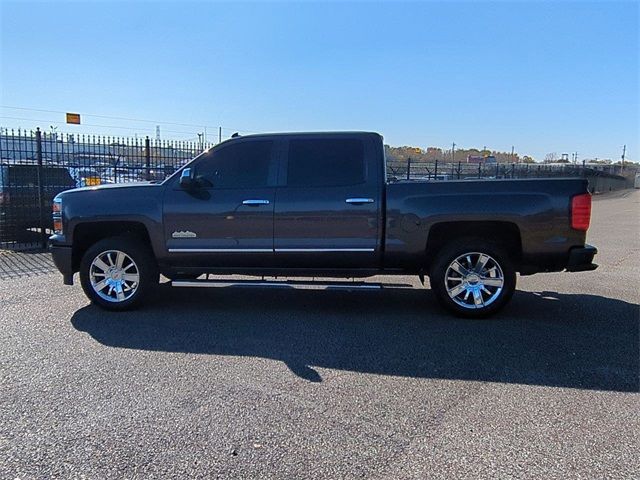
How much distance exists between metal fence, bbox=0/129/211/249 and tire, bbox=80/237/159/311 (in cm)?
551

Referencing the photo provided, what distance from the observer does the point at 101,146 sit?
10.9 metres

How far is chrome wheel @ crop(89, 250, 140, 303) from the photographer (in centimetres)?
568

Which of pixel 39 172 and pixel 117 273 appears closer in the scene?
pixel 117 273

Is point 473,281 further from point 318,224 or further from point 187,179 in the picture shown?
point 187,179

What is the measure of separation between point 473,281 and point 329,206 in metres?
1.84

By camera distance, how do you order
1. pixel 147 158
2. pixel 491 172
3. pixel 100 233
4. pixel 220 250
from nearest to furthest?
pixel 220 250, pixel 100 233, pixel 147 158, pixel 491 172

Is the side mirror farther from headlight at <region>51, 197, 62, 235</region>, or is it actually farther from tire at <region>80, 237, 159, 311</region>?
headlight at <region>51, 197, 62, 235</region>

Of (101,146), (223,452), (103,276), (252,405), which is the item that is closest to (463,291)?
(252,405)

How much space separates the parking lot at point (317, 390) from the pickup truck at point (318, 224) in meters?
0.51

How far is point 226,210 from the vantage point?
555 cm

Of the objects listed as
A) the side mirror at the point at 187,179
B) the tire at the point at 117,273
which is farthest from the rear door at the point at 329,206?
the tire at the point at 117,273

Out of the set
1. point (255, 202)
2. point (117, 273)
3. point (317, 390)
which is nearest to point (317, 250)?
point (255, 202)

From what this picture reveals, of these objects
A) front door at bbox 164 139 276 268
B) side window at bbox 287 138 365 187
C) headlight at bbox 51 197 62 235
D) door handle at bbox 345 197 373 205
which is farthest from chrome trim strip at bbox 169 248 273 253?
headlight at bbox 51 197 62 235

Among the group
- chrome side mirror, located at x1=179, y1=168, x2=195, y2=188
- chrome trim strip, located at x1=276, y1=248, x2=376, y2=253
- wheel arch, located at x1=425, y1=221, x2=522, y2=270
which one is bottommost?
chrome trim strip, located at x1=276, y1=248, x2=376, y2=253
